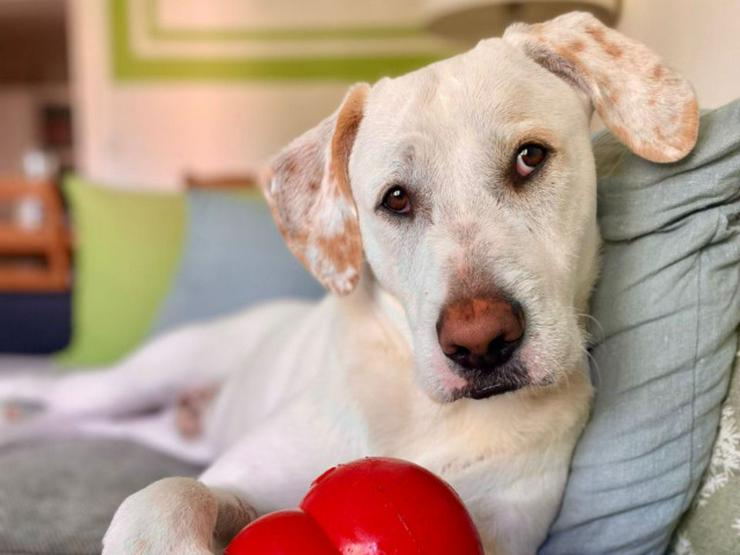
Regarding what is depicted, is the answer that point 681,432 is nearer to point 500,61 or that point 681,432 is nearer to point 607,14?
point 500,61

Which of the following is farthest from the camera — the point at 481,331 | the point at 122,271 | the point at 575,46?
the point at 122,271

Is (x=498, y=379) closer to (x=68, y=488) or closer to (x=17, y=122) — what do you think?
(x=68, y=488)

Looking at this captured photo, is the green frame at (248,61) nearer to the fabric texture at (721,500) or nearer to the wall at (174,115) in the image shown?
the wall at (174,115)

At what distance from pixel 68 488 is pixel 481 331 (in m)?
1.04

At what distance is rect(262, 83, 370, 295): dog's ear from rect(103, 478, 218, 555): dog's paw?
1.33 feet

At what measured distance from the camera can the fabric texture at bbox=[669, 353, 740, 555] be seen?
0.98 meters

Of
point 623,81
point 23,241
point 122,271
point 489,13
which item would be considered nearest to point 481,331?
point 623,81

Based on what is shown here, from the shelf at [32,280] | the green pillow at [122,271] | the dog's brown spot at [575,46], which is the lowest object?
the shelf at [32,280]

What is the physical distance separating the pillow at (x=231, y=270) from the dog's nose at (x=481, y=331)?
173 cm

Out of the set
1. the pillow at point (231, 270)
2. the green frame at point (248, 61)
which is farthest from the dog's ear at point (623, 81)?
the green frame at point (248, 61)

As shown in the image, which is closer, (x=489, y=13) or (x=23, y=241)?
(x=489, y=13)

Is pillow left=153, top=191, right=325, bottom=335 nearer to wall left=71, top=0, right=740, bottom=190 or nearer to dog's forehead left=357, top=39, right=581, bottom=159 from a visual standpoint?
dog's forehead left=357, top=39, right=581, bottom=159

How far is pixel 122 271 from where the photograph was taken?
2889 millimetres

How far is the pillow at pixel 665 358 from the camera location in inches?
40.1
